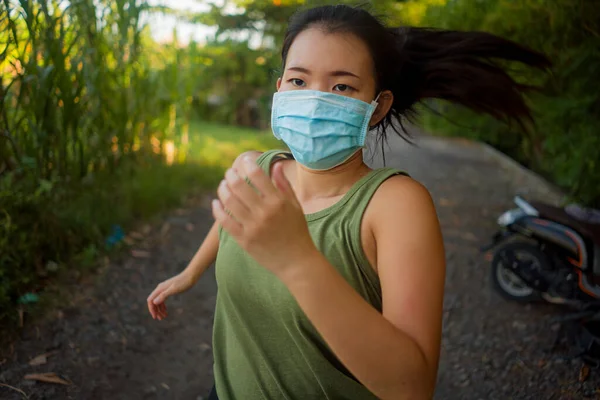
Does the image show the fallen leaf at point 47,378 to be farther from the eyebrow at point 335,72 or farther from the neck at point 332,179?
the eyebrow at point 335,72

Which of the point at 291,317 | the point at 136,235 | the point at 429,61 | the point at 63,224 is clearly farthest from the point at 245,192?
the point at 136,235

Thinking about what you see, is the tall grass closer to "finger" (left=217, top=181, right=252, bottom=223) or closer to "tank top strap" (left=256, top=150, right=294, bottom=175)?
"tank top strap" (left=256, top=150, right=294, bottom=175)

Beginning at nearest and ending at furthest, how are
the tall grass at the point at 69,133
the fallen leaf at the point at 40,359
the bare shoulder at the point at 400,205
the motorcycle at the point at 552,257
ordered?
the bare shoulder at the point at 400,205, the fallen leaf at the point at 40,359, the tall grass at the point at 69,133, the motorcycle at the point at 552,257

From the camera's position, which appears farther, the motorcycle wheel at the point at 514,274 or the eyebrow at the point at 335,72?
the motorcycle wheel at the point at 514,274

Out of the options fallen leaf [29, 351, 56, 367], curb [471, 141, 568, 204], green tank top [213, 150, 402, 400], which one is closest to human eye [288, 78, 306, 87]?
green tank top [213, 150, 402, 400]

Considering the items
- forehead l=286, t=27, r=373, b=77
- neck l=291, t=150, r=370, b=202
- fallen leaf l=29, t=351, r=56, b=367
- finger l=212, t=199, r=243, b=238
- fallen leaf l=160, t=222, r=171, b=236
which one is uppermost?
forehead l=286, t=27, r=373, b=77

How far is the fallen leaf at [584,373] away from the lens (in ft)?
8.97

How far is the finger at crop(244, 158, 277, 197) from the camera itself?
33.5 inches

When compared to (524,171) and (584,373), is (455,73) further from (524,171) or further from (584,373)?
(524,171)

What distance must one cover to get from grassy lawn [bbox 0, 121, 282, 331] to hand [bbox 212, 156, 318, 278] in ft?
7.28

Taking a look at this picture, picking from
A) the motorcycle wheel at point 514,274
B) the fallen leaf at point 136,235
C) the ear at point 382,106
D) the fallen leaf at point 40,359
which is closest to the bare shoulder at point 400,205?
the ear at point 382,106

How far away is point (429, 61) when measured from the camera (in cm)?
179

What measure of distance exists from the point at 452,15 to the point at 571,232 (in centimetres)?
240

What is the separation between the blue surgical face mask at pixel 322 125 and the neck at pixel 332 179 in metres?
0.02
